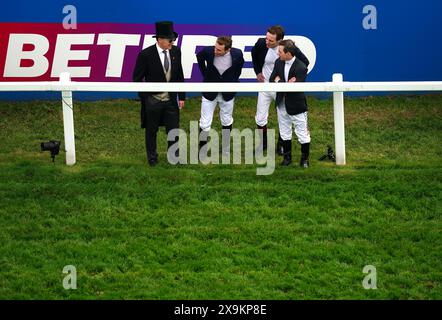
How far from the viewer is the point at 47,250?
31.0 ft

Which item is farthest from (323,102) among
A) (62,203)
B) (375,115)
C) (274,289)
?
(274,289)

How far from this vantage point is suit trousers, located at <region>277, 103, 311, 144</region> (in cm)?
1148

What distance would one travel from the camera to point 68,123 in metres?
11.3

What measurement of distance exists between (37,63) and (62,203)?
3676mm

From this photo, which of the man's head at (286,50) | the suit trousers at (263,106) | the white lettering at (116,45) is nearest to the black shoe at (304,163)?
the suit trousers at (263,106)

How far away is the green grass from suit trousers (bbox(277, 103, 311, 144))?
13.7 inches

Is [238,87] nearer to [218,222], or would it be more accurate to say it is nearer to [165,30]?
[165,30]

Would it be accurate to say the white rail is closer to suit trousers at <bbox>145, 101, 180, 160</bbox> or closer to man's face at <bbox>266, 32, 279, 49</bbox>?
suit trousers at <bbox>145, 101, 180, 160</bbox>

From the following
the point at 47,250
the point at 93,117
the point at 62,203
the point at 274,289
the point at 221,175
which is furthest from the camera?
the point at 93,117

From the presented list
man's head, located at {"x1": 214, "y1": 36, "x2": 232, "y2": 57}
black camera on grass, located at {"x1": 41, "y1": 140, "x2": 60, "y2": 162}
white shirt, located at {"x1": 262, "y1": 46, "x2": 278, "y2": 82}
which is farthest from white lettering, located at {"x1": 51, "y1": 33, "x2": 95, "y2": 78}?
white shirt, located at {"x1": 262, "y1": 46, "x2": 278, "y2": 82}

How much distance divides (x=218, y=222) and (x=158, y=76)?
2.33 metres

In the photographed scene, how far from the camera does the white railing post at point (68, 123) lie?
11289 mm

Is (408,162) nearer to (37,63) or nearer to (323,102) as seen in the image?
(323,102)

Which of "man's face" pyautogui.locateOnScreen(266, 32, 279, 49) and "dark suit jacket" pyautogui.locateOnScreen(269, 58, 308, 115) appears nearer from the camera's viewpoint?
"dark suit jacket" pyautogui.locateOnScreen(269, 58, 308, 115)
